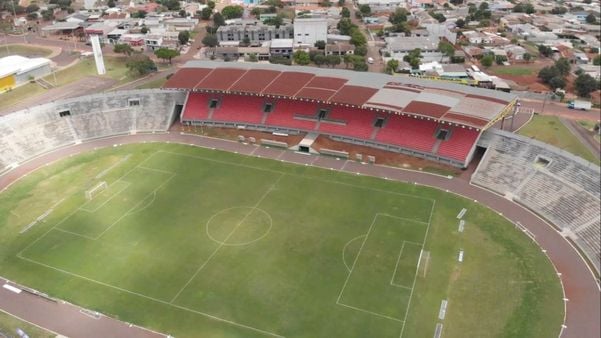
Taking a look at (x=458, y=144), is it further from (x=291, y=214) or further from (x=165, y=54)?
(x=165, y=54)

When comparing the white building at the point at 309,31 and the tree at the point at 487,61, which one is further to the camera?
the white building at the point at 309,31

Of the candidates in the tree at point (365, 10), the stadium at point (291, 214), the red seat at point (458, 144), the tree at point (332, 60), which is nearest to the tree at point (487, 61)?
the tree at point (332, 60)

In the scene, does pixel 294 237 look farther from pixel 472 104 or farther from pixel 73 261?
pixel 472 104

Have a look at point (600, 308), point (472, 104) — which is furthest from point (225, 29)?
point (600, 308)

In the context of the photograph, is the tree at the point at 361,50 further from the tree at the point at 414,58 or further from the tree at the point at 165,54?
the tree at the point at 165,54

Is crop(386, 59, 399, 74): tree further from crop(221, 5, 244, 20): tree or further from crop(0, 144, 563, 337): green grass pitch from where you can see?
crop(221, 5, 244, 20): tree

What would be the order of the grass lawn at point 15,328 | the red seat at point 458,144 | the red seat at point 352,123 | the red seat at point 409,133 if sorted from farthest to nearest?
the red seat at point 352,123 → the red seat at point 409,133 → the red seat at point 458,144 → the grass lawn at point 15,328
